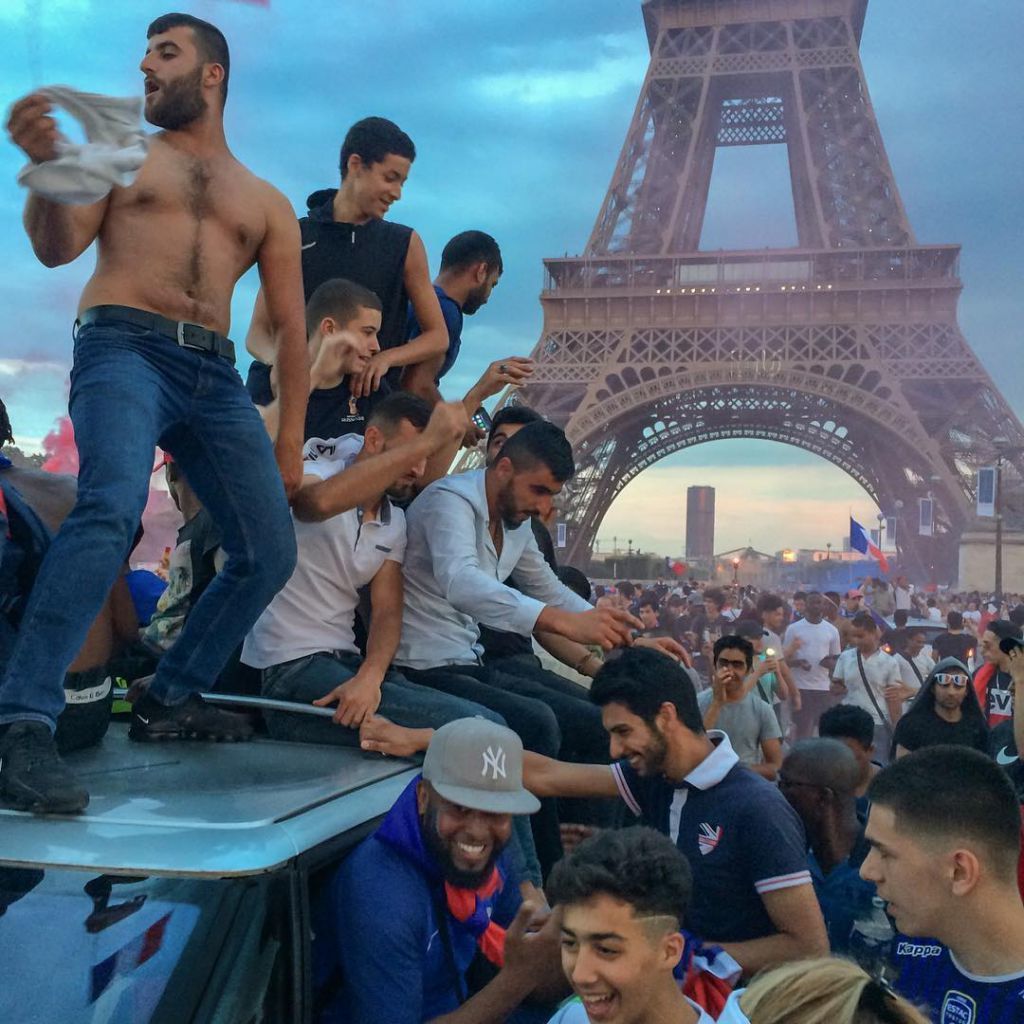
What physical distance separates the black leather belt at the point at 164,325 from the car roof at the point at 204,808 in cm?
94

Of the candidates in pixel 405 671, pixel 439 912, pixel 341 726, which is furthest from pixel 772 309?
pixel 439 912

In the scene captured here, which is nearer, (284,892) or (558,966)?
(284,892)

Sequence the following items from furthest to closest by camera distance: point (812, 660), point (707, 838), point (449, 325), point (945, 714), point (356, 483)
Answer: point (812, 660), point (945, 714), point (449, 325), point (356, 483), point (707, 838)

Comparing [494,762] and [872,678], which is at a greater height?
[494,762]

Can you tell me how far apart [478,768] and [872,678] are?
25.8 ft

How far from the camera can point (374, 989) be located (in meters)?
2.15

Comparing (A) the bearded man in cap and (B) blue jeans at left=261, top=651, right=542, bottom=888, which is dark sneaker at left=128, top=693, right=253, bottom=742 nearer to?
(B) blue jeans at left=261, top=651, right=542, bottom=888

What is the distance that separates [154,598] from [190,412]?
1269mm

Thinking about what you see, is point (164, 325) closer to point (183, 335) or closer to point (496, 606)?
point (183, 335)

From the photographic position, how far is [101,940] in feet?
5.73

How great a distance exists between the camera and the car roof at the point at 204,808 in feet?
5.74

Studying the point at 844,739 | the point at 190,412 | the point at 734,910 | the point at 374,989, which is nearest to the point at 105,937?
the point at 374,989

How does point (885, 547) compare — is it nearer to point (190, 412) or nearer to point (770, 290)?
point (770, 290)

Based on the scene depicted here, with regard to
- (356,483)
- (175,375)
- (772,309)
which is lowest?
(356,483)
